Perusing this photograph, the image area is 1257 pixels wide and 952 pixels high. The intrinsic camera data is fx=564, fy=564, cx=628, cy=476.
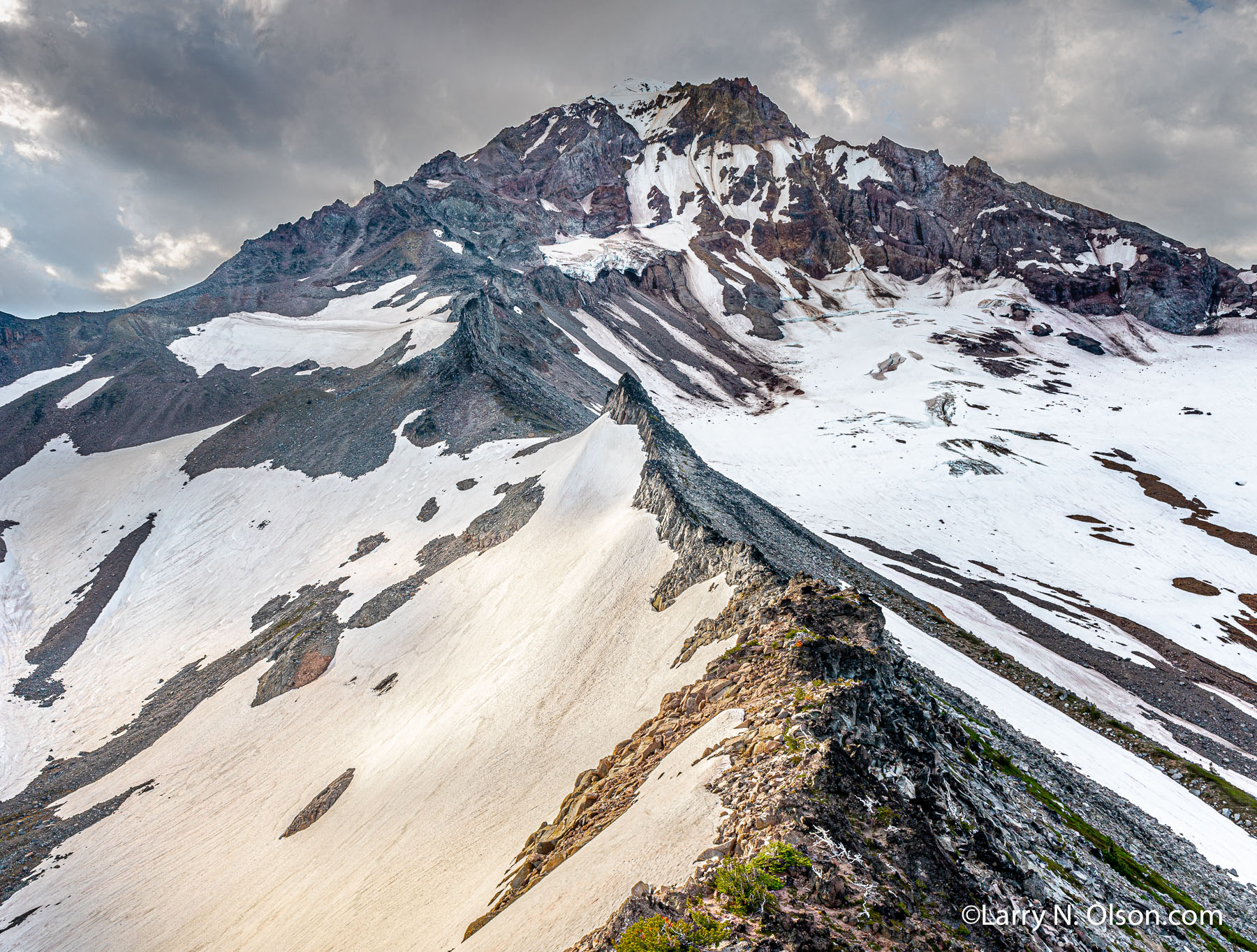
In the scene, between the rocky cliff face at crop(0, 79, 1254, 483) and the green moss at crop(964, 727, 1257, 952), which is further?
the rocky cliff face at crop(0, 79, 1254, 483)

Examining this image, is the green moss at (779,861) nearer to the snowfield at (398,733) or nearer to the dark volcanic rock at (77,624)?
the snowfield at (398,733)

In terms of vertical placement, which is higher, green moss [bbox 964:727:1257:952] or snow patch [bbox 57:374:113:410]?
snow patch [bbox 57:374:113:410]

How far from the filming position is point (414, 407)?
51250mm

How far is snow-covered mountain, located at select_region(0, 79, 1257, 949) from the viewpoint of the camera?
9.91 m

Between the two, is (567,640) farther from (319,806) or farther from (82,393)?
(82,393)

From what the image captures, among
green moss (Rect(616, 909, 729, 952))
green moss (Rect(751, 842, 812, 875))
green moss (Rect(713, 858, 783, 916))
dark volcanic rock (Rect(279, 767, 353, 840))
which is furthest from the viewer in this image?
dark volcanic rock (Rect(279, 767, 353, 840))

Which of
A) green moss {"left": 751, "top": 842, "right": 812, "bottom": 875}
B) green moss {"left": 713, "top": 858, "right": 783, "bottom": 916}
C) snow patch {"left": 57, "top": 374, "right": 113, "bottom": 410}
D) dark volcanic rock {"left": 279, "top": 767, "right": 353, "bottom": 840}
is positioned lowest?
dark volcanic rock {"left": 279, "top": 767, "right": 353, "bottom": 840}

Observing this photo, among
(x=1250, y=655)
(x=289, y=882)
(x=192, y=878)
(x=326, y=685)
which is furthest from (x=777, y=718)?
(x=1250, y=655)

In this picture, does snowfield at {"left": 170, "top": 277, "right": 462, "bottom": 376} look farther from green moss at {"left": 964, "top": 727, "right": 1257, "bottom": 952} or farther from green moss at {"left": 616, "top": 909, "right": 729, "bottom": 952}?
green moss at {"left": 616, "top": 909, "right": 729, "bottom": 952}

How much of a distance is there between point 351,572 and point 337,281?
8292cm

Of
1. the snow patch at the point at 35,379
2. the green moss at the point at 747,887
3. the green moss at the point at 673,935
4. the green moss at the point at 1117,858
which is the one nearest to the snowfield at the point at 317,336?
the snow patch at the point at 35,379

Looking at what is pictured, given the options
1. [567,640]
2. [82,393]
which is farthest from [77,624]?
[567,640]

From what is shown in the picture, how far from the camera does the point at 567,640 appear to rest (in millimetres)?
20750

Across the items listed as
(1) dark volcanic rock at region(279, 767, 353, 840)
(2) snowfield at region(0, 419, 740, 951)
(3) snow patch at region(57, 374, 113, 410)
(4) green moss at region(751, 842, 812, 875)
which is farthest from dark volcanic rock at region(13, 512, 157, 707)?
(4) green moss at region(751, 842, 812, 875)
